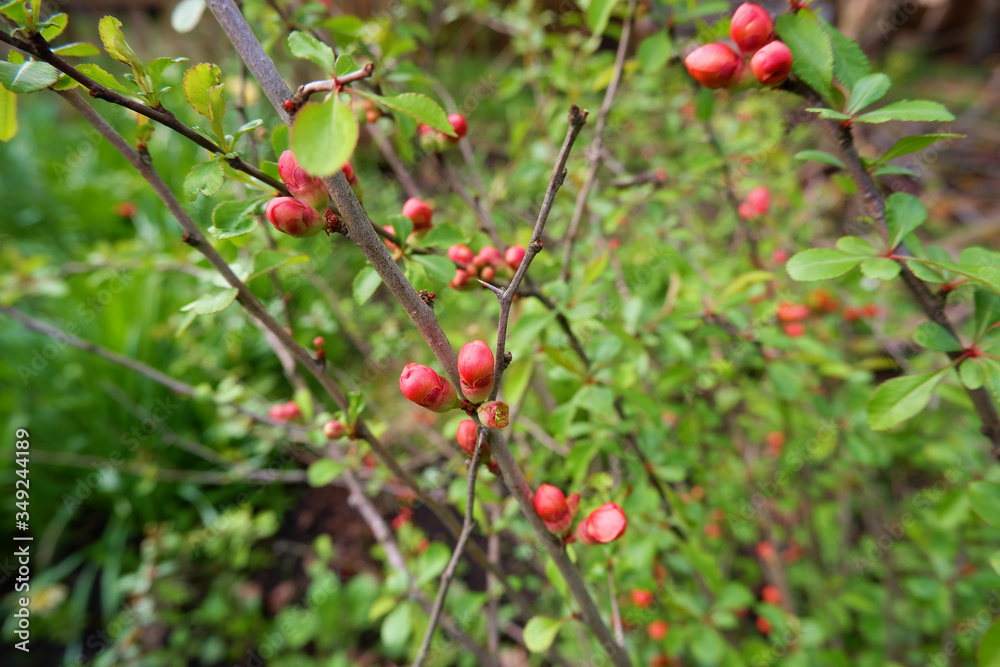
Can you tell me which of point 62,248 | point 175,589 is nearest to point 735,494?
point 175,589

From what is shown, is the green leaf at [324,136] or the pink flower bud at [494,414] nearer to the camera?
the green leaf at [324,136]

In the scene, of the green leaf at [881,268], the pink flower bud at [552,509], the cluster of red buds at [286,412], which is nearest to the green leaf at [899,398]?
the green leaf at [881,268]

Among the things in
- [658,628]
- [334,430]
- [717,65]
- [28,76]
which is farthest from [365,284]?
[658,628]

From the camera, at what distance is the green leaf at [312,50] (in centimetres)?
43

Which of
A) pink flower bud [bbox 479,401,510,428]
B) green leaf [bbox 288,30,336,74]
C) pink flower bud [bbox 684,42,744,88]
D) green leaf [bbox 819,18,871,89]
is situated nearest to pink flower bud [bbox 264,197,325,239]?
green leaf [bbox 288,30,336,74]

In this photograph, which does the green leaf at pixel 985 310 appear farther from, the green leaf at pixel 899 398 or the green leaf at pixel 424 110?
the green leaf at pixel 424 110

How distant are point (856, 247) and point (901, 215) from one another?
5 cm

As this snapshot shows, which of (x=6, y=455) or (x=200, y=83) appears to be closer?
(x=200, y=83)

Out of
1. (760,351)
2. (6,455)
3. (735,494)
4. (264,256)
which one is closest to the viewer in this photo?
(264,256)

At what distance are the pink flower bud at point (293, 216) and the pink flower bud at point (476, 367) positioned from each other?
174mm

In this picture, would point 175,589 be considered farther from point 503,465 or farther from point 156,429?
point 503,465

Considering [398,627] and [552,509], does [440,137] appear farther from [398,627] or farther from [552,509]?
[398,627]

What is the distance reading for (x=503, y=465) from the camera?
0.49 metres

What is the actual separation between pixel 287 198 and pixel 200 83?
12cm
